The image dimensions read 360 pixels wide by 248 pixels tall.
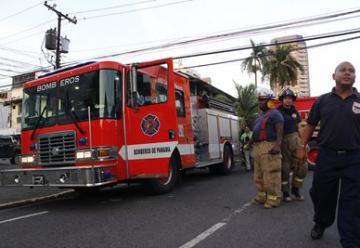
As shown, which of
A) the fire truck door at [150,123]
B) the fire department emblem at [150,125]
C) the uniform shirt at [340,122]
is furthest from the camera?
the fire department emblem at [150,125]

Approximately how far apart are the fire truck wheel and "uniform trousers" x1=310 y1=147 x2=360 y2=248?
492cm

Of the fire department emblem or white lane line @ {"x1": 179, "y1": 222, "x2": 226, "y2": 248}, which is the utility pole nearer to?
the fire department emblem

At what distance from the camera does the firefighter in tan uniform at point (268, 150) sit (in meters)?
7.23

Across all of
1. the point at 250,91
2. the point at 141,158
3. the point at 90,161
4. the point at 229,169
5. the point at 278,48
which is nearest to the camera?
the point at 90,161

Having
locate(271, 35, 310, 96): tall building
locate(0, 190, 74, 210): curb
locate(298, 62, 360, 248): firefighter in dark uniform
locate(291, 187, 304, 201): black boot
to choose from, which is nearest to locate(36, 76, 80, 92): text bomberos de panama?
locate(0, 190, 74, 210): curb

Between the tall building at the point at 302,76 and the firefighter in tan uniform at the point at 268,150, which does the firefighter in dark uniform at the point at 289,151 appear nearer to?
the firefighter in tan uniform at the point at 268,150

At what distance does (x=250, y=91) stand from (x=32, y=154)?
2606cm

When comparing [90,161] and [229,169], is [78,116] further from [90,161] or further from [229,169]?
[229,169]

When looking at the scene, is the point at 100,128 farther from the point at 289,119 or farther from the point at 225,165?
the point at 225,165

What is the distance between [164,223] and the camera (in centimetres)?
651

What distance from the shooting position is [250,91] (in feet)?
110

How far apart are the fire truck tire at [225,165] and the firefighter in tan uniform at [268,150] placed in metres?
6.58

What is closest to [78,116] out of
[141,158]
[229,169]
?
[141,158]

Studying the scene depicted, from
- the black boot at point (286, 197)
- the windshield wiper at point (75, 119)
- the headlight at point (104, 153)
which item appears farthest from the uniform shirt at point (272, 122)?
the windshield wiper at point (75, 119)
